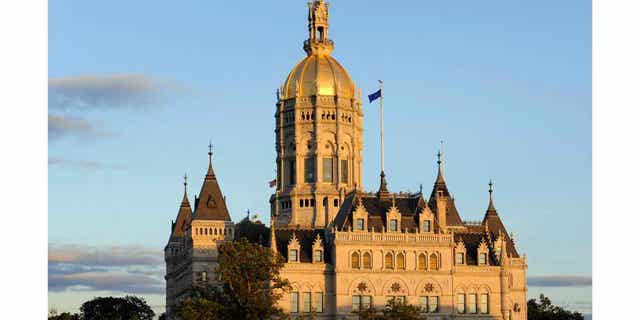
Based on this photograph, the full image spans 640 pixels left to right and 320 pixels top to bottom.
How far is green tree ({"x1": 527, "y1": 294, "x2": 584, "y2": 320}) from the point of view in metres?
163

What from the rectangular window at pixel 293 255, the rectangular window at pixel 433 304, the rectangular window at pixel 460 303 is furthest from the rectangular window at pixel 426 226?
the rectangular window at pixel 293 255

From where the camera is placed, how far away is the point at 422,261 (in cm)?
13675

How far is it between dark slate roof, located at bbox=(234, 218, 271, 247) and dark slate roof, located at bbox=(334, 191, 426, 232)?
356 inches

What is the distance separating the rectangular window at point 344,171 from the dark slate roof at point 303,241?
3397 cm

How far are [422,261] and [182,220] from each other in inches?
1450

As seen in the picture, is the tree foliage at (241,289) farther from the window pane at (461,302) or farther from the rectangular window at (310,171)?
the rectangular window at (310,171)

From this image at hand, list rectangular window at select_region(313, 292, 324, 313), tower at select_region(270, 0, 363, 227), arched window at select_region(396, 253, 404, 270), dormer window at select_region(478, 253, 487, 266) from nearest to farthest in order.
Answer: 1. rectangular window at select_region(313, 292, 324, 313)
2. arched window at select_region(396, 253, 404, 270)
3. dormer window at select_region(478, 253, 487, 266)
4. tower at select_region(270, 0, 363, 227)

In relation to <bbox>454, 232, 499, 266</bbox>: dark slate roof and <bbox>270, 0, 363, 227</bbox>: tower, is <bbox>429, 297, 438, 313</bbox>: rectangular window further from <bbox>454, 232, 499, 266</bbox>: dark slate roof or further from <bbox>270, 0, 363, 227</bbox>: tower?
<bbox>270, 0, 363, 227</bbox>: tower

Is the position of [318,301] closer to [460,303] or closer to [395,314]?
[460,303]

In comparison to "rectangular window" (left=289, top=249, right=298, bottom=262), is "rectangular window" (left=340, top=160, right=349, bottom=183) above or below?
above

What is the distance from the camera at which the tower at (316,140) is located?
170 m

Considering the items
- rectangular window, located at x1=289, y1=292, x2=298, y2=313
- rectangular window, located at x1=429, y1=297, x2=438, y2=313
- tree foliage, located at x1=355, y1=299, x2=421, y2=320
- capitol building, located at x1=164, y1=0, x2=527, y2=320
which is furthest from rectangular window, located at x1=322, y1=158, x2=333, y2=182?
tree foliage, located at x1=355, y1=299, x2=421, y2=320

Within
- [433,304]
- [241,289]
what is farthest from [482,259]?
[241,289]

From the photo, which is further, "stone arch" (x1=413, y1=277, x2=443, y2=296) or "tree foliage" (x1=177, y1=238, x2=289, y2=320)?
"stone arch" (x1=413, y1=277, x2=443, y2=296)
